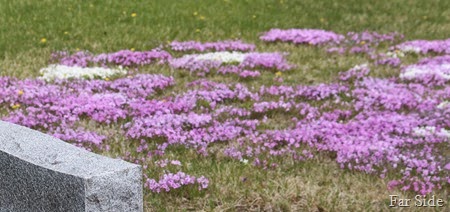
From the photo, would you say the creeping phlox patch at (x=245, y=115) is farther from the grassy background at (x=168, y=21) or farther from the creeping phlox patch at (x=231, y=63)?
the grassy background at (x=168, y=21)

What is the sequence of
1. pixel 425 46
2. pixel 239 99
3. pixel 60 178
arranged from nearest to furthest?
pixel 60 178 → pixel 239 99 → pixel 425 46

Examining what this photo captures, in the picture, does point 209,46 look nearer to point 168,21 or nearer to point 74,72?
point 168,21

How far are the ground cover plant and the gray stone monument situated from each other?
1777 mm

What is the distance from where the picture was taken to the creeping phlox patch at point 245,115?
26.1 ft

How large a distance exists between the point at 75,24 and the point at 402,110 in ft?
33.3

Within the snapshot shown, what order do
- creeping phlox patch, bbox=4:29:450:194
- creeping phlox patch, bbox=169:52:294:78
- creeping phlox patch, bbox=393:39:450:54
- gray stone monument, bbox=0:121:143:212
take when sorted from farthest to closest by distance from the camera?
creeping phlox patch, bbox=393:39:450:54
creeping phlox patch, bbox=169:52:294:78
creeping phlox patch, bbox=4:29:450:194
gray stone monument, bbox=0:121:143:212

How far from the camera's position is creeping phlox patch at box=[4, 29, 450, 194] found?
795 centimetres

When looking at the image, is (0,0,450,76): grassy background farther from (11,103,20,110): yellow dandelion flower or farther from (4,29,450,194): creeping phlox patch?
(11,103,20,110): yellow dandelion flower

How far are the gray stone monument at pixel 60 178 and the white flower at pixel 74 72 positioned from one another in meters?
7.20

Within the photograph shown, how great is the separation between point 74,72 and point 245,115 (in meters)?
4.18

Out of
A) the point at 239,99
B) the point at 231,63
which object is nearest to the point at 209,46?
the point at 231,63

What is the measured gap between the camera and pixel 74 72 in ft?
40.9

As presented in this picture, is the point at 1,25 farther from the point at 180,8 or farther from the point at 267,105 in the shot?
the point at 267,105

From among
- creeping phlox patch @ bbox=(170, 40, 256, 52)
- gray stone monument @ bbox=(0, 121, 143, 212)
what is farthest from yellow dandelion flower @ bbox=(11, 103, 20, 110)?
creeping phlox patch @ bbox=(170, 40, 256, 52)
